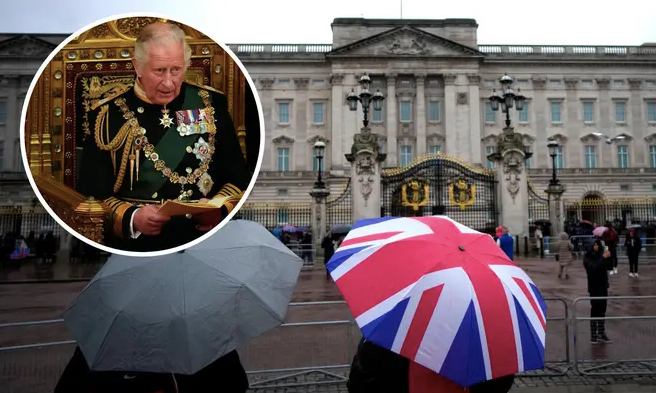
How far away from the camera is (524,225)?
20.0 m

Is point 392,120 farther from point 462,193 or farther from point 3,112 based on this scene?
point 3,112

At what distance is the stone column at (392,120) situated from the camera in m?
44.6

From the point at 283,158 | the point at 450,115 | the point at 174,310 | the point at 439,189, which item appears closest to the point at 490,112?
the point at 450,115

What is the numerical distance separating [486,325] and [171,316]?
1.60 m

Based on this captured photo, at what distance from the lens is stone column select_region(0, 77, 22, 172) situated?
A: 4219 cm

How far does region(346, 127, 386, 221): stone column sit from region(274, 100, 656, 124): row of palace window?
26965 mm

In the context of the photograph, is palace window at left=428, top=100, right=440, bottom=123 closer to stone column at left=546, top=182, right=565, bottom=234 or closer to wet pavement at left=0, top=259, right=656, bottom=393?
stone column at left=546, top=182, right=565, bottom=234

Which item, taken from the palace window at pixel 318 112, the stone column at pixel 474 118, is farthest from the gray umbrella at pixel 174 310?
the palace window at pixel 318 112

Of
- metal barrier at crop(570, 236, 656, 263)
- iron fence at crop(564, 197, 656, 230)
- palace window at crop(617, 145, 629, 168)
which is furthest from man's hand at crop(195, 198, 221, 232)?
palace window at crop(617, 145, 629, 168)

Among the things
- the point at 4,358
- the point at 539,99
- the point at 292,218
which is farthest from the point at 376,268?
the point at 539,99

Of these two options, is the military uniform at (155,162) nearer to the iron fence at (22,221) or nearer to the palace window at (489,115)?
the iron fence at (22,221)

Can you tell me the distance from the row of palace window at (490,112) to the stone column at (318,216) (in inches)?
1068

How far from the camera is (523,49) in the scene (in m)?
47.7

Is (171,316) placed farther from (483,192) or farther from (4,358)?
(483,192)
